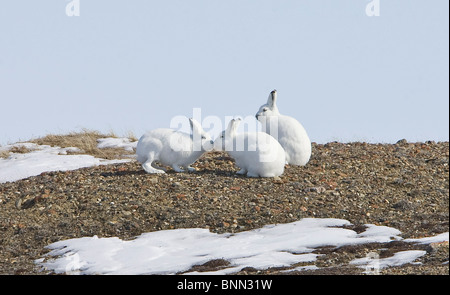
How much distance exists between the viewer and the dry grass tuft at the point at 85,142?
21344 mm

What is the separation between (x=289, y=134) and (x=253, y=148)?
60.6 inches

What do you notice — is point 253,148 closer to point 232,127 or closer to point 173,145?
point 232,127

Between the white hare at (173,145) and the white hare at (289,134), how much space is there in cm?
180

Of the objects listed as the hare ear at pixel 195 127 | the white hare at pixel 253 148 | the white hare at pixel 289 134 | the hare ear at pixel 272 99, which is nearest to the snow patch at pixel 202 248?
the white hare at pixel 253 148

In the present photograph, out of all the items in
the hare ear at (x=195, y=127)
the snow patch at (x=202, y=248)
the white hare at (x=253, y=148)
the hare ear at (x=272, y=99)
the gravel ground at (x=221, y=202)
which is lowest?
the snow patch at (x=202, y=248)

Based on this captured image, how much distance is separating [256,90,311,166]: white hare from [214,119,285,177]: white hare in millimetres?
969

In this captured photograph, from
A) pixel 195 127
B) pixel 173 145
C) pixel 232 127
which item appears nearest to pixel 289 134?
pixel 232 127

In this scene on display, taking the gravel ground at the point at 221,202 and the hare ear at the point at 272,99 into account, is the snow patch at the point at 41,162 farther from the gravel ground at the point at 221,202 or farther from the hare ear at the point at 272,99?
the hare ear at the point at 272,99

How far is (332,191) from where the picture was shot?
14.9 meters

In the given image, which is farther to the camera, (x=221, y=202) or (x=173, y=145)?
(x=173, y=145)

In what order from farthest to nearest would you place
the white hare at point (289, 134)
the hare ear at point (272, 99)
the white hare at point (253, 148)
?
1. the hare ear at point (272, 99)
2. the white hare at point (289, 134)
3. the white hare at point (253, 148)

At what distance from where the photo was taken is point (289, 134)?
1638 centimetres

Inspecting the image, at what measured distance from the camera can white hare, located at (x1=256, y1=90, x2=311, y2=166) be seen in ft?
53.6
